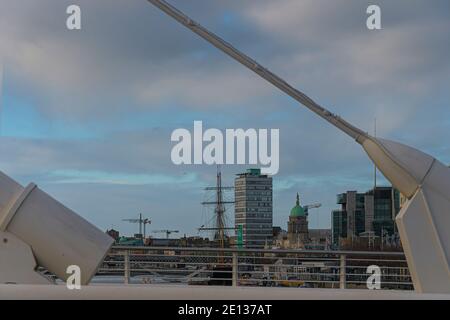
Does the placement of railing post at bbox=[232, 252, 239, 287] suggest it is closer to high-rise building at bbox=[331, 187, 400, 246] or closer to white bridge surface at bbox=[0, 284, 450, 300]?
high-rise building at bbox=[331, 187, 400, 246]

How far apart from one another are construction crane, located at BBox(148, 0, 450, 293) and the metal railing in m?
0.57

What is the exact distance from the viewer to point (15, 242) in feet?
11.6

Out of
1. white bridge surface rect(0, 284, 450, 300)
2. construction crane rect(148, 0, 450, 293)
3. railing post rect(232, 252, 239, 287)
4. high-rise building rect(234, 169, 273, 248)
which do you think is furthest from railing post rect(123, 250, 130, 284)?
construction crane rect(148, 0, 450, 293)

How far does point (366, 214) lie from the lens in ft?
12.0

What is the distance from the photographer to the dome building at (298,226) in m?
3.66

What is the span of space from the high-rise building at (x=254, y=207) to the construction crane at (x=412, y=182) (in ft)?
2.01

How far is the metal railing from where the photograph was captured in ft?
15.5

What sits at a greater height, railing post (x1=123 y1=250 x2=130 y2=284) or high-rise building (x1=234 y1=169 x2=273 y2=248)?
high-rise building (x1=234 y1=169 x2=273 y2=248)

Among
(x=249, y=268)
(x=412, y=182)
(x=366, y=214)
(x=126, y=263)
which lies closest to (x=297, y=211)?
(x=366, y=214)

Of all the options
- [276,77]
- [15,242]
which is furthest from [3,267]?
[276,77]

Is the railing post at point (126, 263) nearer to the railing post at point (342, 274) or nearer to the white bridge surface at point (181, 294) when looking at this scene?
the railing post at point (342, 274)

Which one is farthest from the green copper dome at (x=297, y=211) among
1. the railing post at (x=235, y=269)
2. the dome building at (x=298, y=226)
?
the railing post at (x=235, y=269)

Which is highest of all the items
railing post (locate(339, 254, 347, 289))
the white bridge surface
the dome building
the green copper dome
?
the green copper dome
